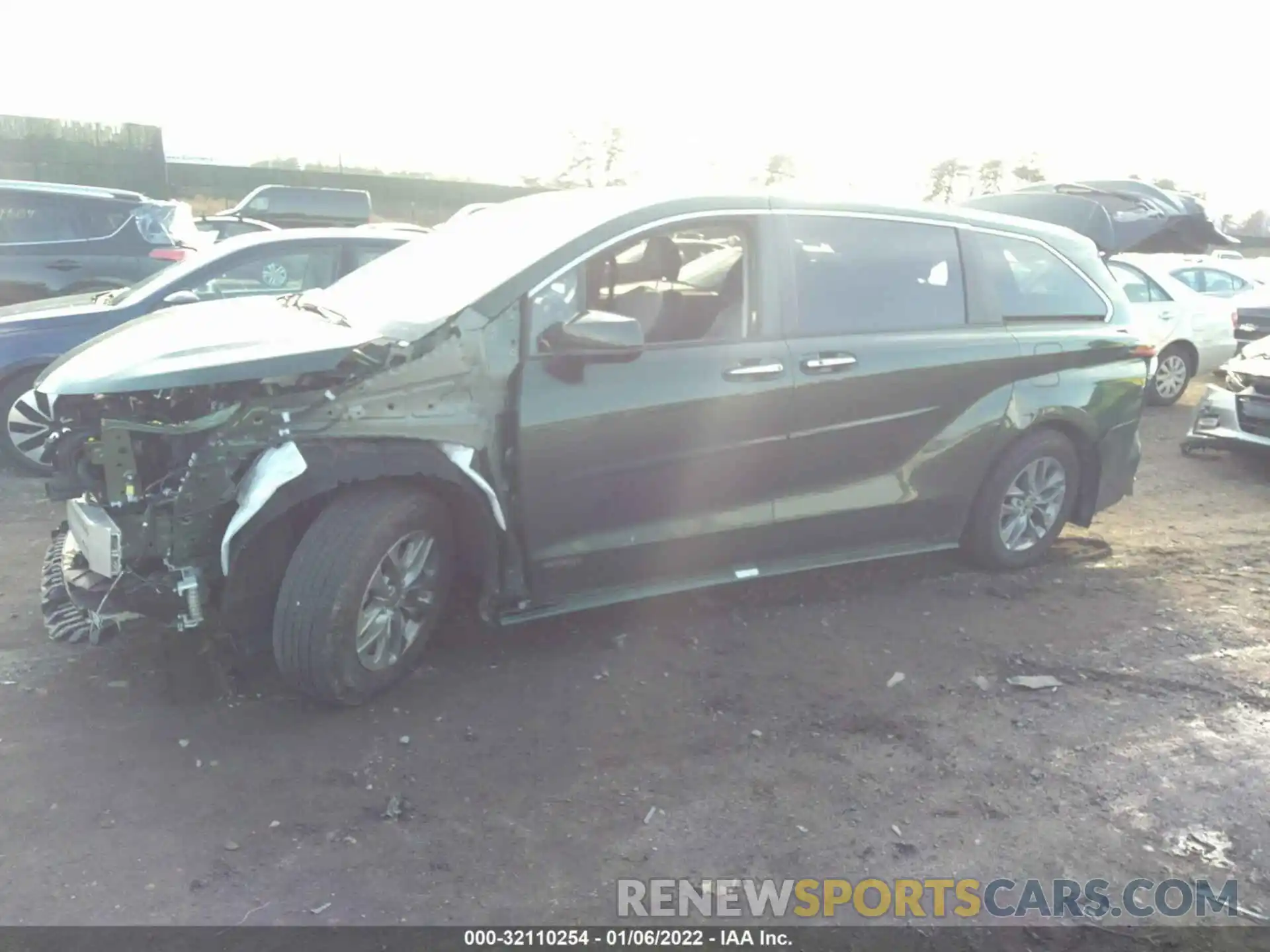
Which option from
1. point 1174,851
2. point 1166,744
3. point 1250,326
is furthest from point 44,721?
point 1250,326

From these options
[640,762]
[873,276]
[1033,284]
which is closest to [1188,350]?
[1033,284]

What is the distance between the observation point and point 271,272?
266 inches

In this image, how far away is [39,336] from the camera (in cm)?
646

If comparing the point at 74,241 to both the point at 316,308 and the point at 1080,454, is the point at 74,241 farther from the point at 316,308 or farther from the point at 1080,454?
the point at 1080,454

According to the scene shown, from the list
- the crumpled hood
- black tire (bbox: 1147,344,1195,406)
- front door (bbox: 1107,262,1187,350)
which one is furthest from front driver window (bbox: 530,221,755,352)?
black tire (bbox: 1147,344,1195,406)

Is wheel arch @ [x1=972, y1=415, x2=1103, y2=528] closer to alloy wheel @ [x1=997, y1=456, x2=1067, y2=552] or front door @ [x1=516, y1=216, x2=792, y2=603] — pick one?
alloy wheel @ [x1=997, y1=456, x2=1067, y2=552]

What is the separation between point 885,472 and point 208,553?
292cm

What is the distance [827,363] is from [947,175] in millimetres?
25791

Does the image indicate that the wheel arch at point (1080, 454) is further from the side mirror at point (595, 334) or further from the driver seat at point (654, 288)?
the side mirror at point (595, 334)

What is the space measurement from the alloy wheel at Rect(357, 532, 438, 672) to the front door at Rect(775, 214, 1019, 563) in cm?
155

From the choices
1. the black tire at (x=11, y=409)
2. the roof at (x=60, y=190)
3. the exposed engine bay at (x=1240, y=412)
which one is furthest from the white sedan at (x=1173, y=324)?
the black tire at (x=11, y=409)

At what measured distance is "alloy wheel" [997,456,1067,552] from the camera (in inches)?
209

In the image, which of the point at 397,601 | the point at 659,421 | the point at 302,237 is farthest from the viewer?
the point at 302,237

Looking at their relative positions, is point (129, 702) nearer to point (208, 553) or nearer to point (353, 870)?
point (208, 553)
